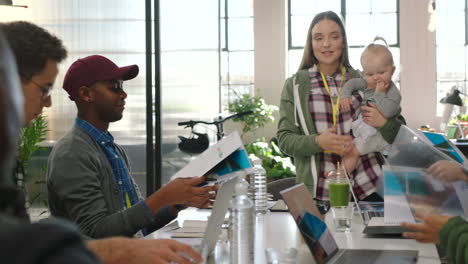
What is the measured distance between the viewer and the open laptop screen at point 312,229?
1463mm

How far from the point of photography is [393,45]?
11.0 metres

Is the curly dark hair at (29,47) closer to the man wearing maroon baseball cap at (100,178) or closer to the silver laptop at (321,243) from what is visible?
the man wearing maroon baseball cap at (100,178)

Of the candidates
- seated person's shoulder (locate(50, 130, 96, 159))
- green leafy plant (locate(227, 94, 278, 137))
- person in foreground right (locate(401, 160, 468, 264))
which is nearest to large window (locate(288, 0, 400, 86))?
green leafy plant (locate(227, 94, 278, 137))

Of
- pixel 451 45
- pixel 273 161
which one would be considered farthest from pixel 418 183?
pixel 451 45

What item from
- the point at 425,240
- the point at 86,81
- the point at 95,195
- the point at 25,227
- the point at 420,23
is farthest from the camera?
the point at 420,23

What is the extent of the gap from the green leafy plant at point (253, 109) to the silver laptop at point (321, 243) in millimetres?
8414

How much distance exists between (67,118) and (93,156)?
35.3 inches

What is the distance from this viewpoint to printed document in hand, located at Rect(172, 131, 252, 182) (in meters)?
1.57

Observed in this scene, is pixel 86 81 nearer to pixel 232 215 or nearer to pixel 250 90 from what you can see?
pixel 232 215

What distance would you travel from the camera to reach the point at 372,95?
2.81 m

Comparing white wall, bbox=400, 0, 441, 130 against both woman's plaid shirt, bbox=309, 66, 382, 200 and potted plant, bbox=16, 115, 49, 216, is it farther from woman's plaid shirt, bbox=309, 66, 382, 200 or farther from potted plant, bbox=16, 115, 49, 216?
potted plant, bbox=16, 115, 49, 216

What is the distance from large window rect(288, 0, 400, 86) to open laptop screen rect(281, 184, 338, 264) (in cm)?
958

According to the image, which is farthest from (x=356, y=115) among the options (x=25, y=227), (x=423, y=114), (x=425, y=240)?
(x=423, y=114)

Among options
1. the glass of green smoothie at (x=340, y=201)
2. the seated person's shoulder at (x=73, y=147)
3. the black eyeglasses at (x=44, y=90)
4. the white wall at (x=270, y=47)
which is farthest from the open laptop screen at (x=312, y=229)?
the white wall at (x=270, y=47)
